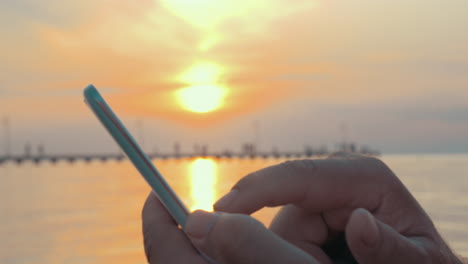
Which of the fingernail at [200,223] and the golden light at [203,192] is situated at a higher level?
the fingernail at [200,223]

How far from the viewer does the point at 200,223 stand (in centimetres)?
84

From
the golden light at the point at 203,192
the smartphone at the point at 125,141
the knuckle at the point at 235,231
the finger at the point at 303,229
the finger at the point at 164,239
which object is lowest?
the golden light at the point at 203,192

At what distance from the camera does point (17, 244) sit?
4500mm

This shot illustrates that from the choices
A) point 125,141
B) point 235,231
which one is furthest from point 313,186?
point 125,141

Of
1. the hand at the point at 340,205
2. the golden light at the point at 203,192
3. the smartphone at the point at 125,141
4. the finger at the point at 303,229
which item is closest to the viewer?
the smartphone at the point at 125,141

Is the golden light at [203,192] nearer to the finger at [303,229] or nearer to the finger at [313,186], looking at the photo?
the finger at [313,186]

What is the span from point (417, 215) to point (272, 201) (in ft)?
1.17

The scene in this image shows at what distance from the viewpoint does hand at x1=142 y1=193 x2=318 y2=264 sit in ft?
2.65

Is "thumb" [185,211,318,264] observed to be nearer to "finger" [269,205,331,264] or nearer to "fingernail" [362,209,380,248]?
"fingernail" [362,209,380,248]

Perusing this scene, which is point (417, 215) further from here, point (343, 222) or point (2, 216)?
point (2, 216)

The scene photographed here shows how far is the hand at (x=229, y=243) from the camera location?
809 mm

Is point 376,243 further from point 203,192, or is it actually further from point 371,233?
point 203,192

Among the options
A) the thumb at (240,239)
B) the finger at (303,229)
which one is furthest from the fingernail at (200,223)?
the finger at (303,229)

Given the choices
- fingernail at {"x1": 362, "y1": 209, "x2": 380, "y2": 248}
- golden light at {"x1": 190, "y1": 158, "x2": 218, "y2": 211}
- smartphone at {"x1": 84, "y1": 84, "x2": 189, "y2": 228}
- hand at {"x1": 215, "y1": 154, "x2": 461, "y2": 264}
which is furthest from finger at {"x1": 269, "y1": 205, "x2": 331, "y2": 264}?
smartphone at {"x1": 84, "y1": 84, "x2": 189, "y2": 228}
